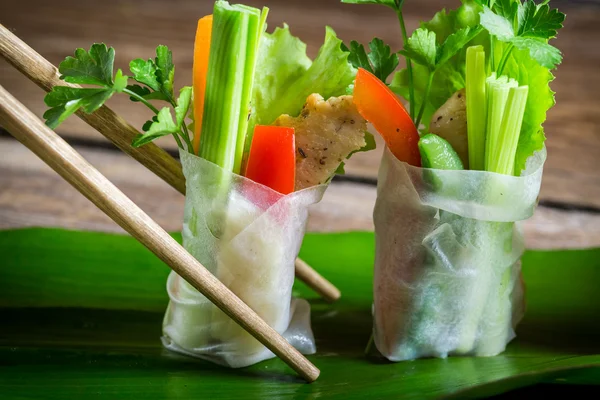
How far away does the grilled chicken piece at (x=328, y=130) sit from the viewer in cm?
112

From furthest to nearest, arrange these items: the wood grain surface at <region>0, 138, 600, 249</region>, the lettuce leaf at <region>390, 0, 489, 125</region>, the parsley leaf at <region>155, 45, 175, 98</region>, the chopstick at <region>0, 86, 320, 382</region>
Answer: the wood grain surface at <region>0, 138, 600, 249</region>, the lettuce leaf at <region>390, 0, 489, 125</region>, the parsley leaf at <region>155, 45, 175, 98</region>, the chopstick at <region>0, 86, 320, 382</region>

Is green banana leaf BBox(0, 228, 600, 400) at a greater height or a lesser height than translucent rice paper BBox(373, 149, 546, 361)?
lesser

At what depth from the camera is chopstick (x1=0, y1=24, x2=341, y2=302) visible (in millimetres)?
1032

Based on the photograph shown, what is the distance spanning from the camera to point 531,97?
1.14 m

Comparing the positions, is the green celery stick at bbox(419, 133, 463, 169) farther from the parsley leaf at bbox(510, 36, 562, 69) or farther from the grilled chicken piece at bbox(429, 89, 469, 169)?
the parsley leaf at bbox(510, 36, 562, 69)

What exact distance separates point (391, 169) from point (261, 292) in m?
0.27

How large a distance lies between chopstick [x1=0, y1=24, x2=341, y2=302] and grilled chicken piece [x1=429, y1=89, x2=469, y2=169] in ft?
1.31

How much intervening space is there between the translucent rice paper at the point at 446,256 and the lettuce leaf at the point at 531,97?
0.13 feet

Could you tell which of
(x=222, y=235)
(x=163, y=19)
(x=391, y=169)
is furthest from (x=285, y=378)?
(x=163, y=19)

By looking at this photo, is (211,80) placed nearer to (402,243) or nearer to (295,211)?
(295,211)

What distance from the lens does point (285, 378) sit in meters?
1.14

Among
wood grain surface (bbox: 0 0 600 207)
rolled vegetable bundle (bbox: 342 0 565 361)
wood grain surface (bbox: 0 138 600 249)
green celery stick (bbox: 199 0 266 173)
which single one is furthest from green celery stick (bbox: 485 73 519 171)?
wood grain surface (bbox: 0 0 600 207)

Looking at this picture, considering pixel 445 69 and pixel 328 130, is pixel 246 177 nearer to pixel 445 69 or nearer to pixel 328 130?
pixel 328 130

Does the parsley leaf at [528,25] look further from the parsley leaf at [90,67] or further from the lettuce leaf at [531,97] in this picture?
the parsley leaf at [90,67]
